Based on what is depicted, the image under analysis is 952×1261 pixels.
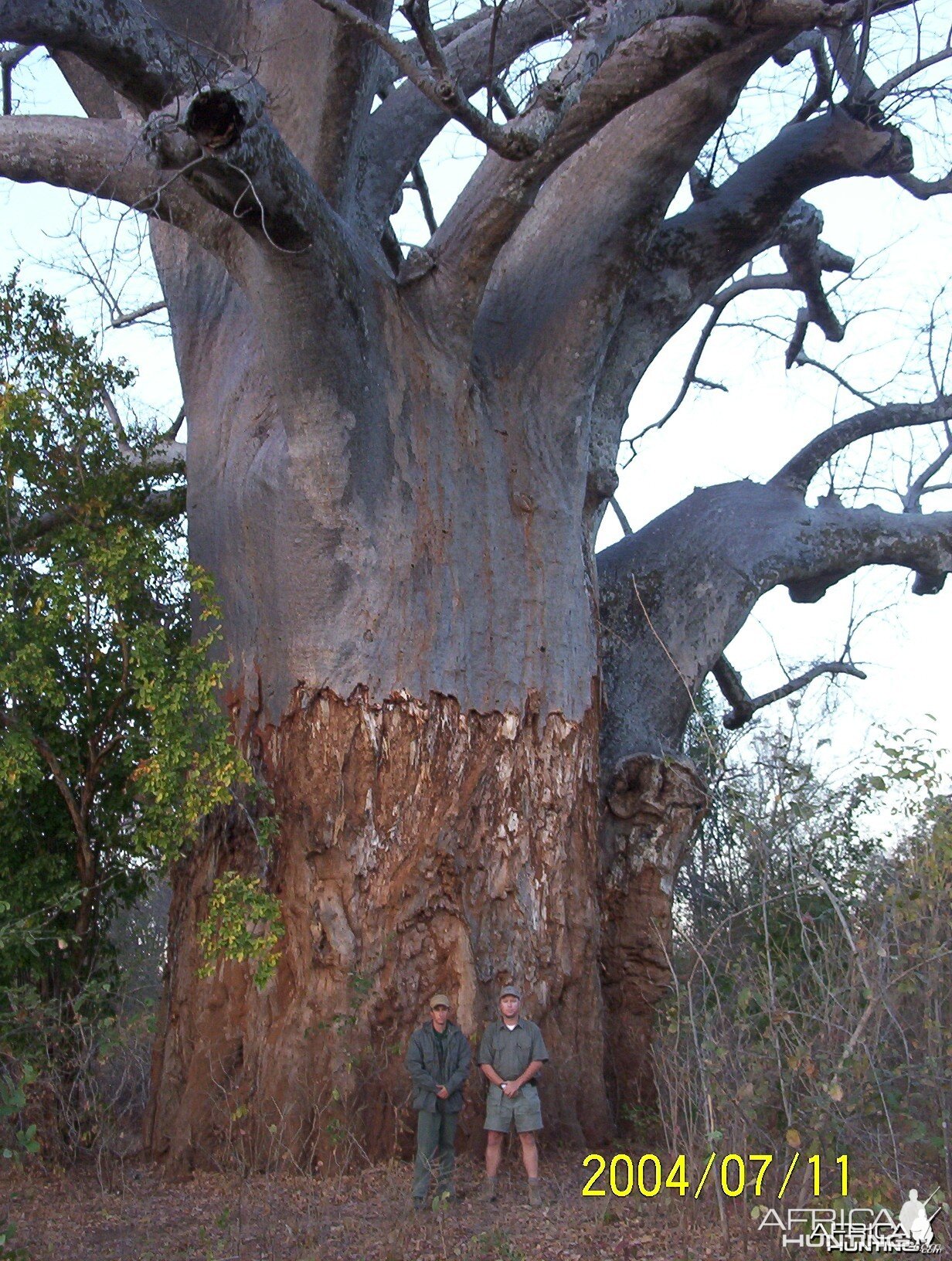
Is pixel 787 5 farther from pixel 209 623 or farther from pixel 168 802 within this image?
pixel 168 802

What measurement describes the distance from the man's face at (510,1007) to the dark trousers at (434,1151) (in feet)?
1.59

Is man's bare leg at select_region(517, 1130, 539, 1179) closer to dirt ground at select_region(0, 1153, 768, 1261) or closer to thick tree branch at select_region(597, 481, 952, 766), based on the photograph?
dirt ground at select_region(0, 1153, 768, 1261)

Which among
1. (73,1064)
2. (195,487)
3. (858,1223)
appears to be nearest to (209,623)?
(195,487)

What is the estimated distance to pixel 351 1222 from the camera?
5.40m

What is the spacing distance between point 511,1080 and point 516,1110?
13 cm

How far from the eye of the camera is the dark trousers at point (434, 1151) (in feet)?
18.1

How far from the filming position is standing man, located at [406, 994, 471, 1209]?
5.69 meters

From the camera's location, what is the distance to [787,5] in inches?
252

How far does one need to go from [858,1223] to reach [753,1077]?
659 millimetres
